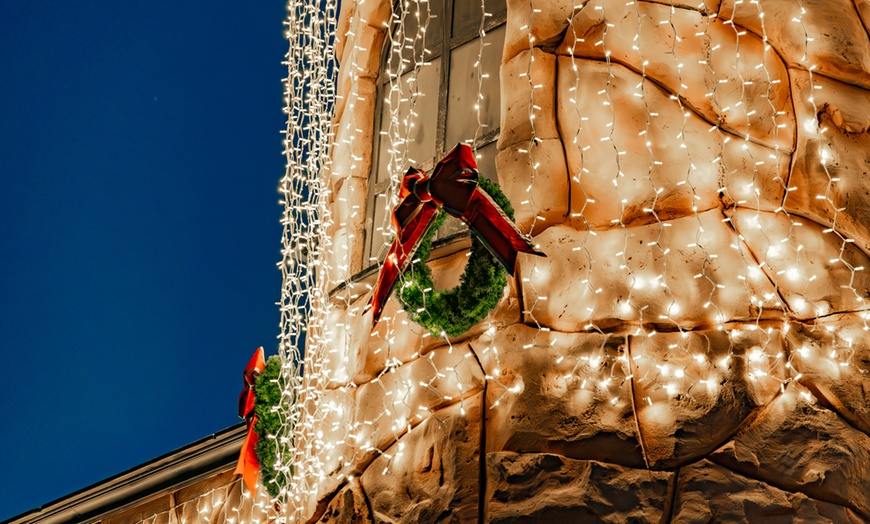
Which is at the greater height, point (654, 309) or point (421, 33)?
point (421, 33)

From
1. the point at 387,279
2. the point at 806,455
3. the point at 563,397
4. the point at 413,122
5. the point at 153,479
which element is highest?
the point at 153,479

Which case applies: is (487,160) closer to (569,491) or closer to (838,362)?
(569,491)

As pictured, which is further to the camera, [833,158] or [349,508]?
[349,508]

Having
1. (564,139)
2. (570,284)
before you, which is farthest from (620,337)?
(564,139)

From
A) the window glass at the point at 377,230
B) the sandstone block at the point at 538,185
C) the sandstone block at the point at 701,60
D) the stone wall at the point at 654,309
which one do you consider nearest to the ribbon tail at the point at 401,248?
the stone wall at the point at 654,309

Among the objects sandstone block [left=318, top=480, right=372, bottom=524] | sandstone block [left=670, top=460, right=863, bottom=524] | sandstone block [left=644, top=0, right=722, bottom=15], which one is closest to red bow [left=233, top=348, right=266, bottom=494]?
sandstone block [left=318, top=480, right=372, bottom=524]

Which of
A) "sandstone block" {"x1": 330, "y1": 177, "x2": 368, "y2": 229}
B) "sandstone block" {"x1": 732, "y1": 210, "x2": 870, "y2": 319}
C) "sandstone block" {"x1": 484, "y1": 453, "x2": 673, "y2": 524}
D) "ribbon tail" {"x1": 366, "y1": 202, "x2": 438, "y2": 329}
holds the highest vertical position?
"sandstone block" {"x1": 330, "y1": 177, "x2": 368, "y2": 229}

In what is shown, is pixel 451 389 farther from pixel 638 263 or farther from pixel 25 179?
pixel 25 179

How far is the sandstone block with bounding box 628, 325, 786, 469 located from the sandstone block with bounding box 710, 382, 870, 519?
0.09 meters

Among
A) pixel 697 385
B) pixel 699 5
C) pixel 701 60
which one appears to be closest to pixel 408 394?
pixel 697 385

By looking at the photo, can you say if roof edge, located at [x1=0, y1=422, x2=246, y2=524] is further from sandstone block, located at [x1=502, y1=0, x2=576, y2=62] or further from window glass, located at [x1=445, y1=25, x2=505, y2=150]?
sandstone block, located at [x1=502, y1=0, x2=576, y2=62]

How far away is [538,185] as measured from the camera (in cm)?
548

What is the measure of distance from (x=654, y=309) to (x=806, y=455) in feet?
3.16

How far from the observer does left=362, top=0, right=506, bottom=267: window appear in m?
6.21
